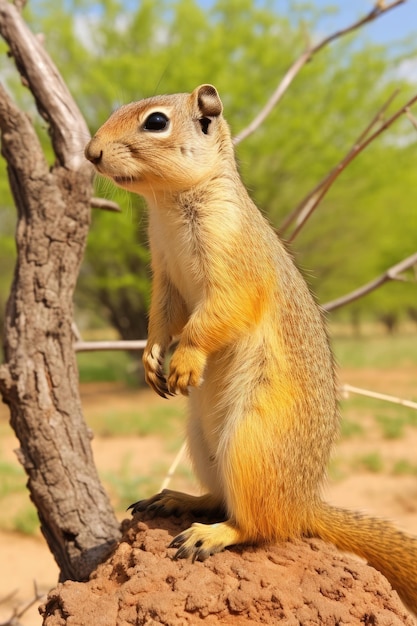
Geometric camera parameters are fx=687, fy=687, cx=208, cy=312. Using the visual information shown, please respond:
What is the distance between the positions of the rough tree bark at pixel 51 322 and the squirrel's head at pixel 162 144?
622 millimetres

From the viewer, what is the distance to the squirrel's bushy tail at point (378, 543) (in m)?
2.54

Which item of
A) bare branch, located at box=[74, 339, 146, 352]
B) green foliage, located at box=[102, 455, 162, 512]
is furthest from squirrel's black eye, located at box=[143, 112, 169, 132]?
green foliage, located at box=[102, 455, 162, 512]

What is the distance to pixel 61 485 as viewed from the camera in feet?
9.36

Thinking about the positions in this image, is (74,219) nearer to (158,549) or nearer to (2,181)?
(158,549)

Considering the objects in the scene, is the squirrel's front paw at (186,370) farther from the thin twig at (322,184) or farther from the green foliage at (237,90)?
the green foliage at (237,90)

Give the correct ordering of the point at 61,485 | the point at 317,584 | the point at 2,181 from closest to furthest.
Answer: the point at 317,584
the point at 61,485
the point at 2,181

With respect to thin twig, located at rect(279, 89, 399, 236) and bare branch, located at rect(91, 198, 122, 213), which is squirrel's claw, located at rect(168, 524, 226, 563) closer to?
thin twig, located at rect(279, 89, 399, 236)

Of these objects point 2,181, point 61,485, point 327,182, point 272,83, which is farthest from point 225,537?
point 272,83

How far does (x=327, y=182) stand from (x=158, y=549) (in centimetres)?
223

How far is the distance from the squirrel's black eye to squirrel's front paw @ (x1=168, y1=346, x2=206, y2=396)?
32.7 inches

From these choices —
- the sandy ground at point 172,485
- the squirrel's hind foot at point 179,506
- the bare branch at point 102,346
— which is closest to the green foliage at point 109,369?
the sandy ground at point 172,485

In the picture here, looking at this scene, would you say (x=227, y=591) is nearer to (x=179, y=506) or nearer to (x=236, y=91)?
(x=179, y=506)

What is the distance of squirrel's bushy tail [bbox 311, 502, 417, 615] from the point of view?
2537 millimetres

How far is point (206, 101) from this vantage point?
2.71 m
